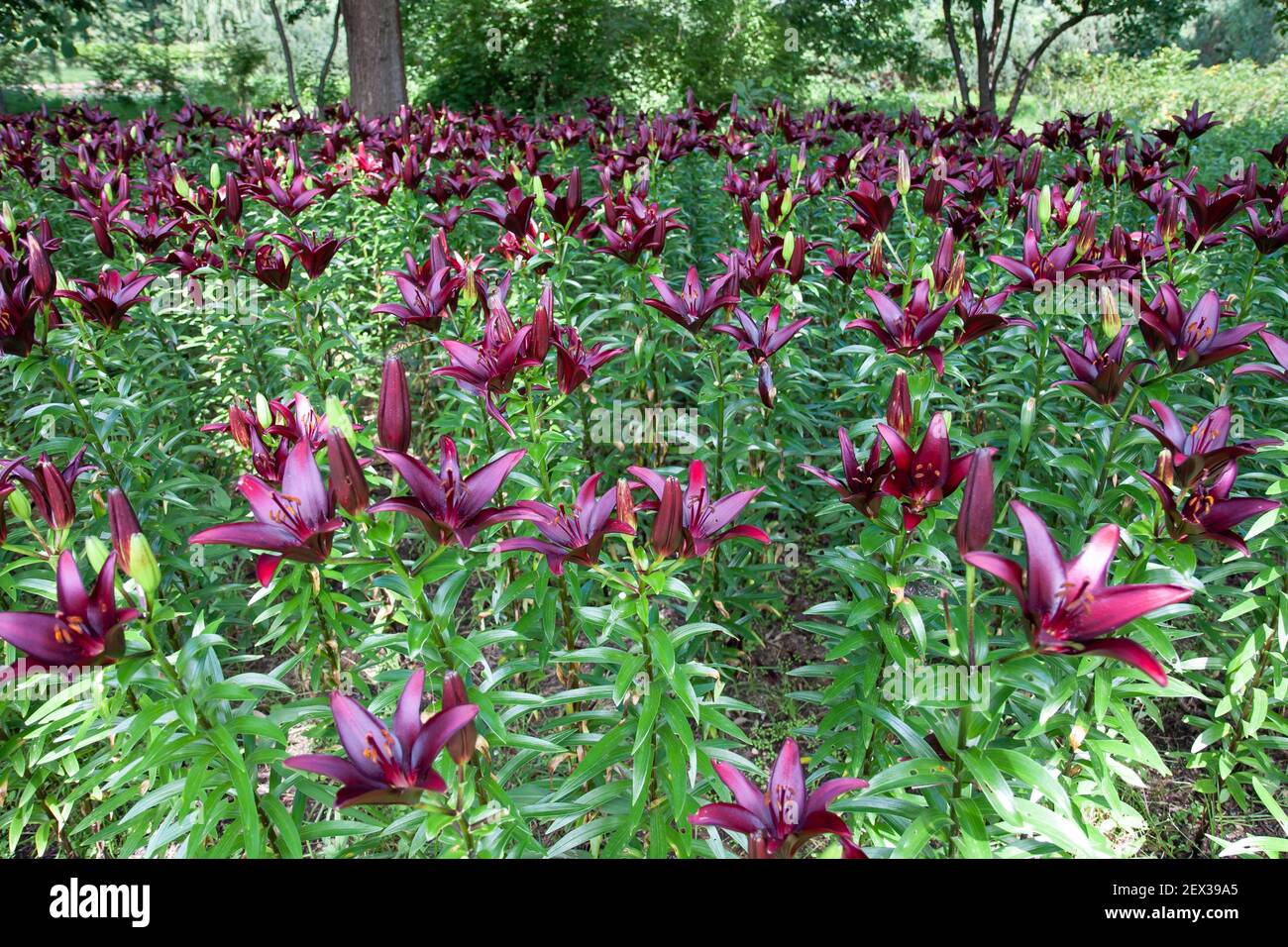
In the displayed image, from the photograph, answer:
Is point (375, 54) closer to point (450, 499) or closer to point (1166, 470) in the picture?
point (450, 499)

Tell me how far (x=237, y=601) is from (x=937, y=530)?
2325 mm

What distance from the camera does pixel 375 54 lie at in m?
9.74

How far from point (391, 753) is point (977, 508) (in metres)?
0.98

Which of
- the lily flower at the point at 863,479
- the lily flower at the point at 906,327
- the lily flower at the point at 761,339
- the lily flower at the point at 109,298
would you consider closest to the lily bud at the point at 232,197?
the lily flower at the point at 109,298

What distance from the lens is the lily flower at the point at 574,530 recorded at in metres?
1.55

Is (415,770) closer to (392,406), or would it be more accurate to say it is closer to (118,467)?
(392,406)

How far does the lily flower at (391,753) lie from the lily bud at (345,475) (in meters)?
0.43

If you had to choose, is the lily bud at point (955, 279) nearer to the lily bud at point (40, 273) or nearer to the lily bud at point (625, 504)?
the lily bud at point (625, 504)

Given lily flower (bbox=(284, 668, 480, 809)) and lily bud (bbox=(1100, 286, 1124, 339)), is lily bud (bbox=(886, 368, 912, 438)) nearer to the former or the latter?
lily bud (bbox=(1100, 286, 1124, 339))

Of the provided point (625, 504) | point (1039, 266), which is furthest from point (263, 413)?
point (1039, 266)

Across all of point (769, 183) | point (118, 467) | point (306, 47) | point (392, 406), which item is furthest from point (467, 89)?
point (306, 47)

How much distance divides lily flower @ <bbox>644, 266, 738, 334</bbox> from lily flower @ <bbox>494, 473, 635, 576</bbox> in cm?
96

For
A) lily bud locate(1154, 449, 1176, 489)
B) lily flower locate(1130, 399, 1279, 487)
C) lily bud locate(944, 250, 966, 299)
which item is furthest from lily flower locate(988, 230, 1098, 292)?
lily bud locate(1154, 449, 1176, 489)

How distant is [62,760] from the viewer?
2.28 metres
